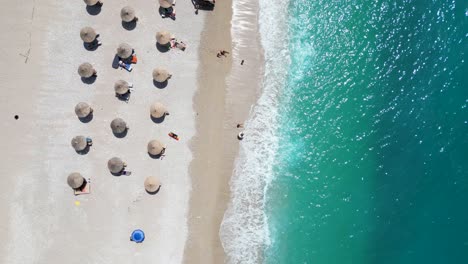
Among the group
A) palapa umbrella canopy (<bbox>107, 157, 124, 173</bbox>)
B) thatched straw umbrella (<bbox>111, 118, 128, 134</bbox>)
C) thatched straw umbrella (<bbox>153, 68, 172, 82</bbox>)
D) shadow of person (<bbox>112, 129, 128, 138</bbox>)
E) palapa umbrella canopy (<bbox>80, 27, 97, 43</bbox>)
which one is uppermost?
palapa umbrella canopy (<bbox>80, 27, 97, 43</bbox>)

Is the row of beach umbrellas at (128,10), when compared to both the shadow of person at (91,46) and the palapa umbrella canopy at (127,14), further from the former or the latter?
the shadow of person at (91,46)

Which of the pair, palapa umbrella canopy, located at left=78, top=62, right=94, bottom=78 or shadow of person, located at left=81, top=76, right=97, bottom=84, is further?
shadow of person, located at left=81, top=76, right=97, bottom=84

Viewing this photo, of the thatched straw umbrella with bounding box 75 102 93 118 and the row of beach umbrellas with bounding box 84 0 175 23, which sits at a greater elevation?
the row of beach umbrellas with bounding box 84 0 175 23

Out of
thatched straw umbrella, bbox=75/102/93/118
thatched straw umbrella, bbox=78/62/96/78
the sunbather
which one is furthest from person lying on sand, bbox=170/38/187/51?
thatched straw umbrella, bbox=75/102/93/118

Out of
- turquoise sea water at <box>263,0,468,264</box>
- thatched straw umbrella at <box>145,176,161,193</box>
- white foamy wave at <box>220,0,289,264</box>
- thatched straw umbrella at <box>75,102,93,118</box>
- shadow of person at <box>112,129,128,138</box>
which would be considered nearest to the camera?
thatched straw umbrella at <box>75,102,93,118</box>

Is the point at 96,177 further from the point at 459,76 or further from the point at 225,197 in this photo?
the point at 459,76

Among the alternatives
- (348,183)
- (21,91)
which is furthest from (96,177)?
(348,183)

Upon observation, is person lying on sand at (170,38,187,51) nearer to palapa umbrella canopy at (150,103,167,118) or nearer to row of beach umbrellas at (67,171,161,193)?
palapa umbrella canopy at (150,103,167,118)
